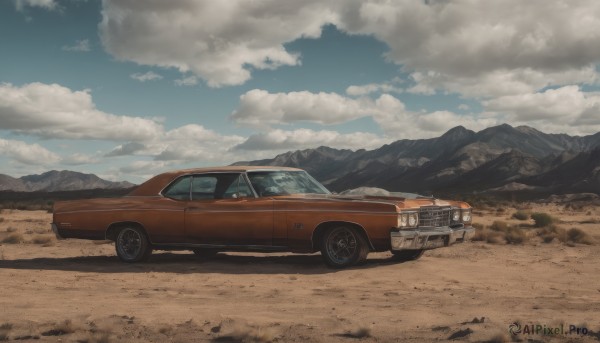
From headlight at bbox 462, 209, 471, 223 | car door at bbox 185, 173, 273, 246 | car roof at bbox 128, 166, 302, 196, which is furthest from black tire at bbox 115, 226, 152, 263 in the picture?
headlight at bbox 462, 209, 471, 223

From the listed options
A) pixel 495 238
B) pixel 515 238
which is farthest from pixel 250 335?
pixel 515 238

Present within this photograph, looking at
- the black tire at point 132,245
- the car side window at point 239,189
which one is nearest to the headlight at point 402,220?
the car side window at point 239,189

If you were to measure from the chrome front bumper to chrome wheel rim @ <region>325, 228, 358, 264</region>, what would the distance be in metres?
0.73

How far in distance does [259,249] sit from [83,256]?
4302 mm

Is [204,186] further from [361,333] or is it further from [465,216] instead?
[361,333]

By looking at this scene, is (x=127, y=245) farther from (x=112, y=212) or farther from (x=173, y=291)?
(x=173, y=291)

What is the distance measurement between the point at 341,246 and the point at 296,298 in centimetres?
227

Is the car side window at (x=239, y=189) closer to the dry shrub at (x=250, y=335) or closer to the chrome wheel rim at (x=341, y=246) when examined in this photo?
the chrome wheel rim at (x=341, y=246)

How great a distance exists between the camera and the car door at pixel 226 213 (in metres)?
9.63

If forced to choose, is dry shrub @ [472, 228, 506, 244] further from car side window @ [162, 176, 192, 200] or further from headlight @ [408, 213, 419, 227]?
car side window @ [162, 176, 192, 200]

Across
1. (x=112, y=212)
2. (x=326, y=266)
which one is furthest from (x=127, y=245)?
(x=326, y=266)

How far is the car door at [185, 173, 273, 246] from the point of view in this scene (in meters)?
9.63

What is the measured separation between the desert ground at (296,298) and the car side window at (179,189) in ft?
3.72

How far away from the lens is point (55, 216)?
433 inches
